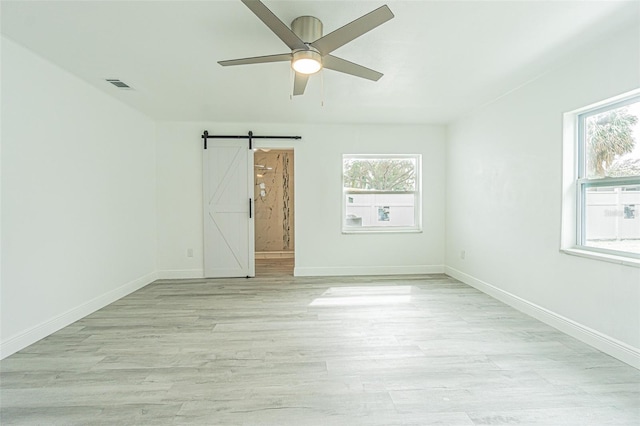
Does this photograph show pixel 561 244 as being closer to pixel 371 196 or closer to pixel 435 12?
pixel 435 12

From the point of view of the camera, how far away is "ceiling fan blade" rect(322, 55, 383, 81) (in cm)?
218

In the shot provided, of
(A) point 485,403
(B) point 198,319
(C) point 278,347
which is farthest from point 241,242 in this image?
(A) point 485,403

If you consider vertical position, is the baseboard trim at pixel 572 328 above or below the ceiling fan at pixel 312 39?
below

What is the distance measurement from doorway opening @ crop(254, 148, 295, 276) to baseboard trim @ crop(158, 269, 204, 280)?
2.24 meters

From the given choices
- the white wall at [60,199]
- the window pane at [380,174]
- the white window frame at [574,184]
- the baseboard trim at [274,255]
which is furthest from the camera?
the baseboard trim at [274,255]

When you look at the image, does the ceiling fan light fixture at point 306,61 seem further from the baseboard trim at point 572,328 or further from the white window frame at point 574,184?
the baseboard trim at point 572,328

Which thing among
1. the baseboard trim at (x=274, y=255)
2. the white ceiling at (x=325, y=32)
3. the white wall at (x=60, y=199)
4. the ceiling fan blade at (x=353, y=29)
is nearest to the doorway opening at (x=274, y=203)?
the baseboard trim at (x=274, y=255)

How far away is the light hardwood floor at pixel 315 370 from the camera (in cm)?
168

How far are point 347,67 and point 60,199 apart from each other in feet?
9.61

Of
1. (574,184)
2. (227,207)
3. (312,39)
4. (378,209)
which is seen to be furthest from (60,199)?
(574,184)

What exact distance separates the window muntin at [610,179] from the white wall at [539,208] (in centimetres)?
17

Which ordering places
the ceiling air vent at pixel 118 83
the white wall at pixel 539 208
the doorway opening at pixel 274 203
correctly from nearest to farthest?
the white wall at pixel 539 208
the ceiling air vent at pixel 118 83
the doorway opening at pixel 274 203

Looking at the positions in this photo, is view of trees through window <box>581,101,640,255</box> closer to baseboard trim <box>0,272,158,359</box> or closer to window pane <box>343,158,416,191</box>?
window pane <box>343,158,416,191</box>

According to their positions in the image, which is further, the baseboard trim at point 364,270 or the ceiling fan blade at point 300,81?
the baseboard trim at point 364,270
